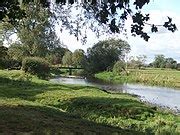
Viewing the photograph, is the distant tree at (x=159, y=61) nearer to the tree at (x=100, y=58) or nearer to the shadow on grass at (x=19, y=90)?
the tree at (x=100, y=58)

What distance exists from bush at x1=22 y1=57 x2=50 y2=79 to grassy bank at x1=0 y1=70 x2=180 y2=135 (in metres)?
25.0

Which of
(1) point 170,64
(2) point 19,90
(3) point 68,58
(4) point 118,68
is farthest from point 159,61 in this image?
(2) point 19,90

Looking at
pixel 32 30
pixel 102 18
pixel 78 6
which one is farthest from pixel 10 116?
pixel 32 30

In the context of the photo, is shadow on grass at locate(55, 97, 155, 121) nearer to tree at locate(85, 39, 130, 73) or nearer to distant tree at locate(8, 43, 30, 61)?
distant tree at locate(8, 43, 30, 61)

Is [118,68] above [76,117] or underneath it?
above

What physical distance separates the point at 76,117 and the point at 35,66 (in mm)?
39917

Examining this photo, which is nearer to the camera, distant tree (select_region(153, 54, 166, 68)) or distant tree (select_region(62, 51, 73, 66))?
distant tree (select_region(62, 51, 73, 66))

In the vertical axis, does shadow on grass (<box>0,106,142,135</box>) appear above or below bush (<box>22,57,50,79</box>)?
below

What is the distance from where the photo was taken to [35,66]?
5894 cm

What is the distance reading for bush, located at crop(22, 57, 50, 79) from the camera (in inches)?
2309

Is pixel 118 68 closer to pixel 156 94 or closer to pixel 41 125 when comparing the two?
pixel 156 94

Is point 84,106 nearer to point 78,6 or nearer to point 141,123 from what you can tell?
point 141,123

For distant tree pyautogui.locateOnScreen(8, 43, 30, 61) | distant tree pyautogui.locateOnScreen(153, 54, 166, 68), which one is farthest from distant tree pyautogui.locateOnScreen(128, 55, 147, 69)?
distant tree pyautogui.locateOnScreen(8, 43, 30, 61)

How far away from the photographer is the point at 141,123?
22.8 m
